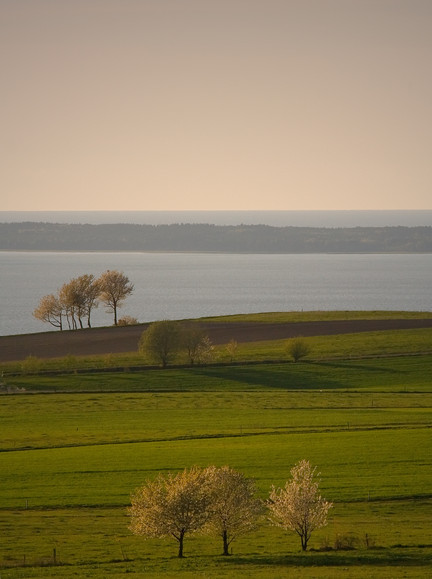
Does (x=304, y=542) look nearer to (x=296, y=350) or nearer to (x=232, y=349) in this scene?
(x=296, y=350)

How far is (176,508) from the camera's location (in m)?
37.4

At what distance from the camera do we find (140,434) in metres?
62.7

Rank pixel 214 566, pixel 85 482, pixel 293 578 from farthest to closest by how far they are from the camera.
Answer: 1. pixel 85 482
2. pixel 214 566
3. pixel 293 578

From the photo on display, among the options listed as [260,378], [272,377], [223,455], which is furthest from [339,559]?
[272,377]

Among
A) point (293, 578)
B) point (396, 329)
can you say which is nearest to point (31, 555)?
point (293, 578)

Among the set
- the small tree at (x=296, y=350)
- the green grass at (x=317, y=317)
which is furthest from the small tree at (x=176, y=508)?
the green grass at (x=317, y=317)

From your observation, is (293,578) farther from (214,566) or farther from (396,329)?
(396,329)

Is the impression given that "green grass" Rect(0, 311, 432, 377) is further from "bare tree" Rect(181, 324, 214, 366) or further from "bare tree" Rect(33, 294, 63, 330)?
"bare tree" Rect(33, 294, 63, 330)

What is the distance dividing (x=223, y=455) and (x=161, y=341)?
38162 mm

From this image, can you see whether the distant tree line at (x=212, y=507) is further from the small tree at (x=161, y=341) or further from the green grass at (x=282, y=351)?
the green grass at (x=282, y=351)

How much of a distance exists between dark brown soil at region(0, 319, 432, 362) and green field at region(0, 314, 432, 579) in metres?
14.1

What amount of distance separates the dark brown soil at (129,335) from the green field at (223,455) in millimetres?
14131

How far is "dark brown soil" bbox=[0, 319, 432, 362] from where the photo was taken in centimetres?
10512

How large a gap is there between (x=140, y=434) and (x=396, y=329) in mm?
54630
